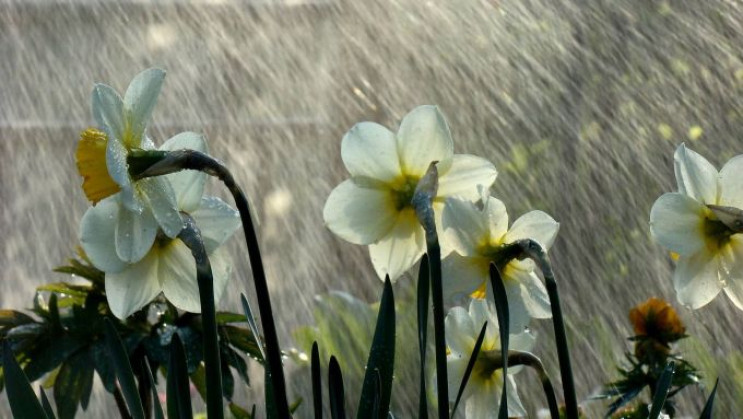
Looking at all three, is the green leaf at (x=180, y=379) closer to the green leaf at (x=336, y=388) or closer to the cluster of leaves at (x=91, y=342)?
the green leaf at (x=336, y=388)

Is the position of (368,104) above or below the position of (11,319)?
above

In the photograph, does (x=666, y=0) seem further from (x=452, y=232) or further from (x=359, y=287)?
(x=452, y=232)

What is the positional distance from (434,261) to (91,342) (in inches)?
22.2

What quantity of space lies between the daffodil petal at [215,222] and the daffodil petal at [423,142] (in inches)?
3.3

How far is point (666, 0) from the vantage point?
3111 mm

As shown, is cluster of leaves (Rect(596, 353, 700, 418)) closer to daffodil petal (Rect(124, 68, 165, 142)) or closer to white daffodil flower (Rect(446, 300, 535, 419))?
white daffodil flower (Rect(446, 300, 535, 419))

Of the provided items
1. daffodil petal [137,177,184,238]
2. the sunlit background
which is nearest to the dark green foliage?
daffodil petal [137,177,184,238]

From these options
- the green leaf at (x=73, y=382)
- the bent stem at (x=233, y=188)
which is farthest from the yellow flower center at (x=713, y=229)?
the green leaf at (x=73, y=382)

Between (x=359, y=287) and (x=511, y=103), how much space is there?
0.70m

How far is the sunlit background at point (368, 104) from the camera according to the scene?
112 inches

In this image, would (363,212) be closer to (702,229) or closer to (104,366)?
(702,229)

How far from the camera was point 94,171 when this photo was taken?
0.43 meters

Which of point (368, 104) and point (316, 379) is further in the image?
point (368, 104)

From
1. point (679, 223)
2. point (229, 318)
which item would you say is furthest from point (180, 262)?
point (229, 318)
